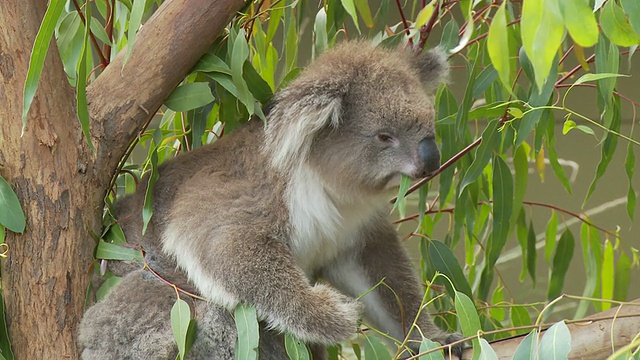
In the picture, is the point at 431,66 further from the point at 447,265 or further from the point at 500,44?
the point at 500,44

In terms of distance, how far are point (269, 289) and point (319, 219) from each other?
261mm

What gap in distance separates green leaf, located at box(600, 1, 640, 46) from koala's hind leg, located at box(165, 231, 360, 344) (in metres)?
0.88

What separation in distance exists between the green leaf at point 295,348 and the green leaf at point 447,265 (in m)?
0.51

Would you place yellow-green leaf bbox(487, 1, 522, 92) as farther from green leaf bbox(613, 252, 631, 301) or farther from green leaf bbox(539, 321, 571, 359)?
green leaf bbox(613, 252, 631, 301)

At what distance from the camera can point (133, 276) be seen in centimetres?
191

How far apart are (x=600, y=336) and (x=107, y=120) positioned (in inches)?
43.0

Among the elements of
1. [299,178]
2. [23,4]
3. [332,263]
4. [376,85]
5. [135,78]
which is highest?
[23,4]

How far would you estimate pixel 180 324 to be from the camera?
1.65 meters

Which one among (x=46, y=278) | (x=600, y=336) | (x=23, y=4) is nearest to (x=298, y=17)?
(x=23, y=4)

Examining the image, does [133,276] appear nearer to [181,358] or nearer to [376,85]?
[181,358]

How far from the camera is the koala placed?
1.82m

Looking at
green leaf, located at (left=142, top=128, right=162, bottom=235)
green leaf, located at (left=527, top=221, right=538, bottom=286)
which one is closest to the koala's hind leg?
green leaf, located at (left=142, top=128, right=162, bottom=235)

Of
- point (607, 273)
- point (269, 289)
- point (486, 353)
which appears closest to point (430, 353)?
point (486, 353)

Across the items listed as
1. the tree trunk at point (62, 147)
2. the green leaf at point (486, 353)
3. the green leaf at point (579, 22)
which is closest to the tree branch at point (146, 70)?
the tree trunk at point (62, 147)
